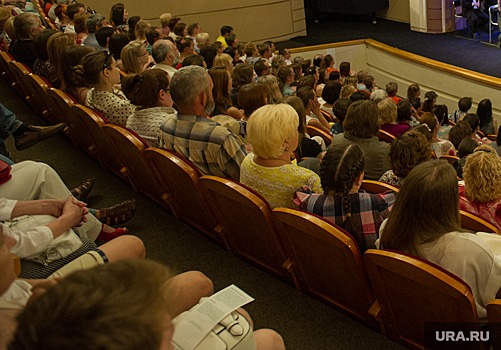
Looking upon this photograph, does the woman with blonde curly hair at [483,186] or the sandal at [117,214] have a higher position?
the woman with blonde curly hair at [483,186]

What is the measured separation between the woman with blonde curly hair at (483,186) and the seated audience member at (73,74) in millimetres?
1872

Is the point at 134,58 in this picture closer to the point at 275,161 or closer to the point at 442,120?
the point at 275,161

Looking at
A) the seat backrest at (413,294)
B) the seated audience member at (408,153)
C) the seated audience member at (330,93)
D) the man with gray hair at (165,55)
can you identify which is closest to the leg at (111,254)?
the seat backrest at (413,294)

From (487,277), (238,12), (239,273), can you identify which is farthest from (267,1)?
(487,277)

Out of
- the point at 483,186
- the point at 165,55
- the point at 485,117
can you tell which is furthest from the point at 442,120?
the point at 483,186

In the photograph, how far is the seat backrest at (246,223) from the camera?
68.7 inches

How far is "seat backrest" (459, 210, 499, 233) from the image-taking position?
67.6 inches

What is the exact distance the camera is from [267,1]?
8.64 m

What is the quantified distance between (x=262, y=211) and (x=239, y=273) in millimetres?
427

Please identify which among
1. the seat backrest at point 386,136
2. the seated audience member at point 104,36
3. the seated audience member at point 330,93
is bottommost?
the seat backrest at point 386,136

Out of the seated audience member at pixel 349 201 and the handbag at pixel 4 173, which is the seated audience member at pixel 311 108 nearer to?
the seated audience member at pixel 349 201

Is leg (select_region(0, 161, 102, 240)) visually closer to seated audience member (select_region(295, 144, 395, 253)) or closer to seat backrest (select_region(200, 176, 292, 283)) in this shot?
seat backrest (select_region(200, 176, 292, 283))

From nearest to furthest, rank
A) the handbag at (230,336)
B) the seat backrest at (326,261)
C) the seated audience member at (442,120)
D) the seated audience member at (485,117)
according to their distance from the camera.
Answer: the handbag at (230,336) → the seat backrest at (326,261) → the seated audience member at (442,120) → the seated audience member at (485,117)

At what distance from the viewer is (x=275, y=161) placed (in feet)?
6.13
